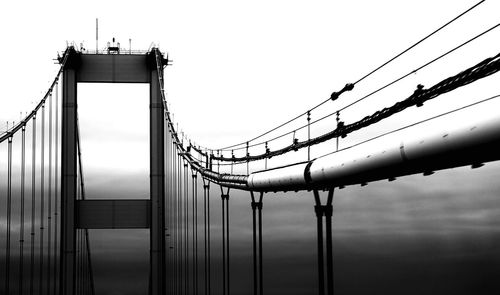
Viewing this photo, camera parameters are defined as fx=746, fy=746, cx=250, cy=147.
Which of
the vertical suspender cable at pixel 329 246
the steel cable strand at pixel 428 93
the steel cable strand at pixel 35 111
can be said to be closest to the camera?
the steel cable strand at pixel 428 93

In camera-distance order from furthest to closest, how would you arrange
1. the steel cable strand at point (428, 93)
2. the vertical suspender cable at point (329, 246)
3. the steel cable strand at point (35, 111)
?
1. the steel cable strand at point (35, 111)
2. the vertical suspender cable at point (329, 246)
3. the steel cable strand at point (428, 93)

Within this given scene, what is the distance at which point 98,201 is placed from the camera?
3522 centimetres

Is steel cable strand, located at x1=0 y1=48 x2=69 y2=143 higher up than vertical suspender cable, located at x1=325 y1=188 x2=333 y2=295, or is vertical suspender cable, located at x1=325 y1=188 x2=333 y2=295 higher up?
steel cable strand, located at x1=0 y1=48 x2=69 y2=143

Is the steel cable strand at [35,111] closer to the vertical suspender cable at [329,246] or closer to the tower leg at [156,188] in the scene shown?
the tower leg at [156,188]

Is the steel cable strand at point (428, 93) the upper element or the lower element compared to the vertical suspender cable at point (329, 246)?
upper

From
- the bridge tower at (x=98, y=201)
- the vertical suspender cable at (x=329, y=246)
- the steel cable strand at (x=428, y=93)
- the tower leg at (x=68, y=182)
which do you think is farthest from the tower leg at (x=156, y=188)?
the vertical suspender cable at (x=329, y=246)

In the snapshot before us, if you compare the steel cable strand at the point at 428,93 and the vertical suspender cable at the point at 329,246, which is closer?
the steel cable strand at the point at 428,93

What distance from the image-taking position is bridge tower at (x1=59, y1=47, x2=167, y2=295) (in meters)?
34.8

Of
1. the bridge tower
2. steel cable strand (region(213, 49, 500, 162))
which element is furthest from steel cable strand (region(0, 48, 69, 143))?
steel cable strand (region(213, 49, 500, 162))

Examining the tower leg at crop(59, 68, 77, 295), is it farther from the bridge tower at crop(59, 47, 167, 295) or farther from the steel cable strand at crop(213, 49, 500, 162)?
the steel cable strand at crop(213, 49, 500, 162)

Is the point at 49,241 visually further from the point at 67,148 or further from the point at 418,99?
the point at 418,99

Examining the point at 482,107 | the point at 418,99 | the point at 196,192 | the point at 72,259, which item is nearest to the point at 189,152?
the point at 196,192

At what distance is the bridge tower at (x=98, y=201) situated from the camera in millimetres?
34750

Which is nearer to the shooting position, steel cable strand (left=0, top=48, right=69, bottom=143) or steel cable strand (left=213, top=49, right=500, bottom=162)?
steel cable strand (left=213, top=49, right=500, bottom=162)
